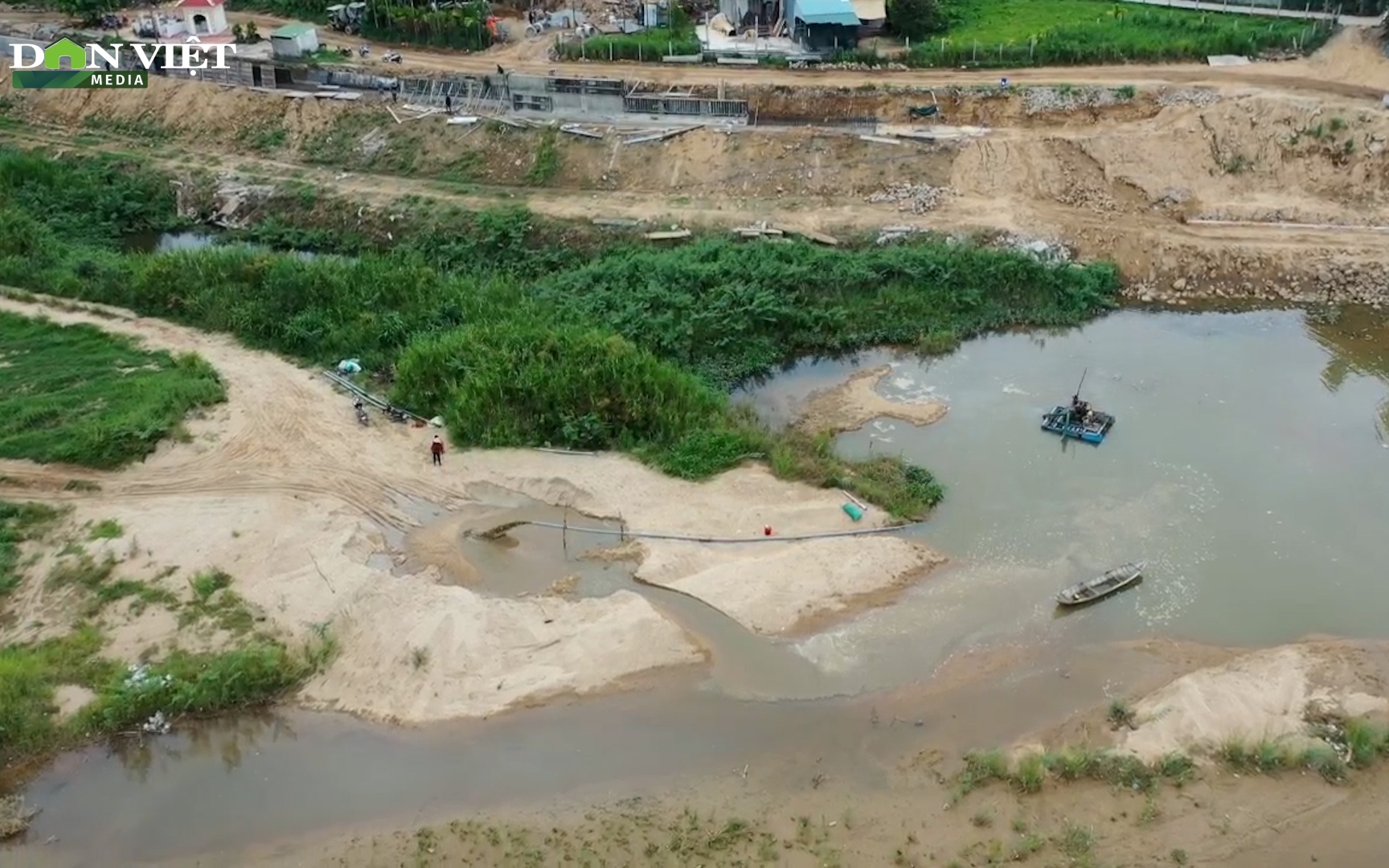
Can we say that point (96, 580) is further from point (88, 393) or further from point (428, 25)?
point (428, 25)

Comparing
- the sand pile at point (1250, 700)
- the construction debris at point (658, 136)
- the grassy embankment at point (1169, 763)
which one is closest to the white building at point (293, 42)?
the construction debris at point (658, 136)

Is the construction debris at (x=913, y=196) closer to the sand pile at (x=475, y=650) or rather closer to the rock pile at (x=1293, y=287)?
the rock pile at (x=1293, y=287)

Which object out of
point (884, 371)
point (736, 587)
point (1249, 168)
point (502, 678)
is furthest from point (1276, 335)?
point (502, 678)

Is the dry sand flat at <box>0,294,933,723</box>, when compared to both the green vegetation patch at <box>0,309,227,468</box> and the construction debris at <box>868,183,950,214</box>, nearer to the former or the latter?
the green vegetation patch at <box>0,309,227,468</box>

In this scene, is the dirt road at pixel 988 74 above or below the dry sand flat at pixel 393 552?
above

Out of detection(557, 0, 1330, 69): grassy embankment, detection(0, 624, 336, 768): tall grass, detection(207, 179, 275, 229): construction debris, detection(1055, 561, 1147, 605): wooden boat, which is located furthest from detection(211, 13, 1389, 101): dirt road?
detection(0, 624, 336, 768): tall grass

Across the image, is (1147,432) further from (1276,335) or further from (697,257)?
(697,257)

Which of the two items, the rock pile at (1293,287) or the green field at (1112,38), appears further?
the green field at (1112,38)
